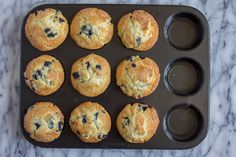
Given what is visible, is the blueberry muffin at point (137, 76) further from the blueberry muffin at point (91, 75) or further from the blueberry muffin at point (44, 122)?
the blueberry muffin at point (44, 122)

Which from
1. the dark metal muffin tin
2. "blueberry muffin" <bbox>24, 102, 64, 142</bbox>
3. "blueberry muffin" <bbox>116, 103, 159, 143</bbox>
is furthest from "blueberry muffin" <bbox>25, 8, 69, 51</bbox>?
"blueberry muffin" <bbox>116, 103, 159, 143</bbox>

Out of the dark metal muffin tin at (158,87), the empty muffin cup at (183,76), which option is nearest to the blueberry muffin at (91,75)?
the dark metal muffin tin at (158,87)

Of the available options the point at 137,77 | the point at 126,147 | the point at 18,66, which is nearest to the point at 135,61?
the point at 137,77

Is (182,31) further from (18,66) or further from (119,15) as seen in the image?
(18,66)

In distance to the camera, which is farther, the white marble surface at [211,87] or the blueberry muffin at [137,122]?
the white marble surface at [211,87]

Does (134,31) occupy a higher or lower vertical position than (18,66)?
higher

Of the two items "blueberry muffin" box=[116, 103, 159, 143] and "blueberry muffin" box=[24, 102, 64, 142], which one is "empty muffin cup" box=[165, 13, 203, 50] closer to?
"blueberry muffin" box=[116, 103, 159, 143]

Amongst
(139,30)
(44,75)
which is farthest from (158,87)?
(44,75)
